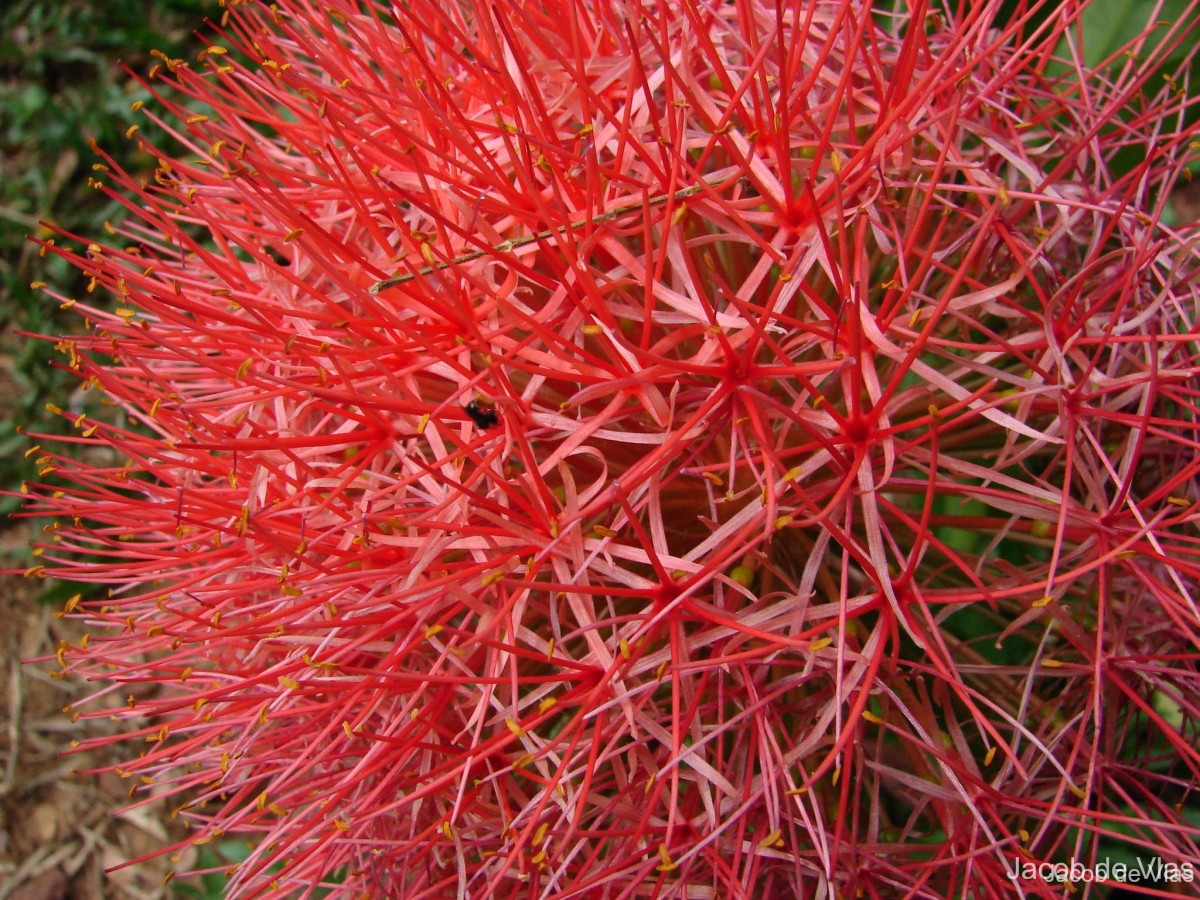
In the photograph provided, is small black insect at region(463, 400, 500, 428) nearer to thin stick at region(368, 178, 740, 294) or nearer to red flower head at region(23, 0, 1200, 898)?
red flower head at region(23, 0, 1200, 898)

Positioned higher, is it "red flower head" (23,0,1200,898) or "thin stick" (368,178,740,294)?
"thin stick" (368,178,740,294)

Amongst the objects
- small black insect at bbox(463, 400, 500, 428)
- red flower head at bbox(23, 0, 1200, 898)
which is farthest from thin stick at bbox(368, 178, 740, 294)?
small black insect at bbox(463, 400, 500, 428)

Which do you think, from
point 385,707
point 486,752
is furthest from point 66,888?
point 486,752

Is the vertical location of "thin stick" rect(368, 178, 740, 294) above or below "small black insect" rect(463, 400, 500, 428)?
above

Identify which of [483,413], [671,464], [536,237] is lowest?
[671,464]

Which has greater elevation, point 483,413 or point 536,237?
point 536,237

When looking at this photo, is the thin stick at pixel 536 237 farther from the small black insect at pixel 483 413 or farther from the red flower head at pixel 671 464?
the small black insect at pixel 483 413
